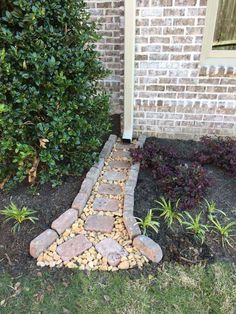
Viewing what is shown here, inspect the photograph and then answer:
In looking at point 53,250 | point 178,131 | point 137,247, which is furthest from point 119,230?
point 178,131

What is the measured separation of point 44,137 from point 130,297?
1382 millimetres

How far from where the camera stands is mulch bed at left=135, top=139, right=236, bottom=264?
2180 mm

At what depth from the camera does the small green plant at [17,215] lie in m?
2.36

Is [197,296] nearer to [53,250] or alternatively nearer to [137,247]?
[137,247]

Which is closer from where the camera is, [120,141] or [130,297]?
[130,297]

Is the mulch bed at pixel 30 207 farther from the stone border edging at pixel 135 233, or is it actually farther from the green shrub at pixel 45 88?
the stone border edging at pixel 135 233

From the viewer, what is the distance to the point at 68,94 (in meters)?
2.55

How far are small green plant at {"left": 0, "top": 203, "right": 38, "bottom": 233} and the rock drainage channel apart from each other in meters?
0.24

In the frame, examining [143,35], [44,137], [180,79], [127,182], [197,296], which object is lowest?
[197,296]

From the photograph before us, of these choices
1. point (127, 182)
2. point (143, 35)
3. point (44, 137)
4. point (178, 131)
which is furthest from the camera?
point (178, 131)

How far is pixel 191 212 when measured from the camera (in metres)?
2.53

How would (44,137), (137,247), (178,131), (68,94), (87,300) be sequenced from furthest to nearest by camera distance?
(178,131)
(68,94)
(44,137)
(137,247)
(87,300)

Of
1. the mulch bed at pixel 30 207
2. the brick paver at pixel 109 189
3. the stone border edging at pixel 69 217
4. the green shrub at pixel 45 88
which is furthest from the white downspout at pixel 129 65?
the mulch bed at pixel 30 207

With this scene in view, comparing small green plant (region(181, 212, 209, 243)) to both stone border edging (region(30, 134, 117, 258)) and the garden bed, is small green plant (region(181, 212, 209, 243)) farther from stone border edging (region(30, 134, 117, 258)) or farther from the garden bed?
the garden bed
